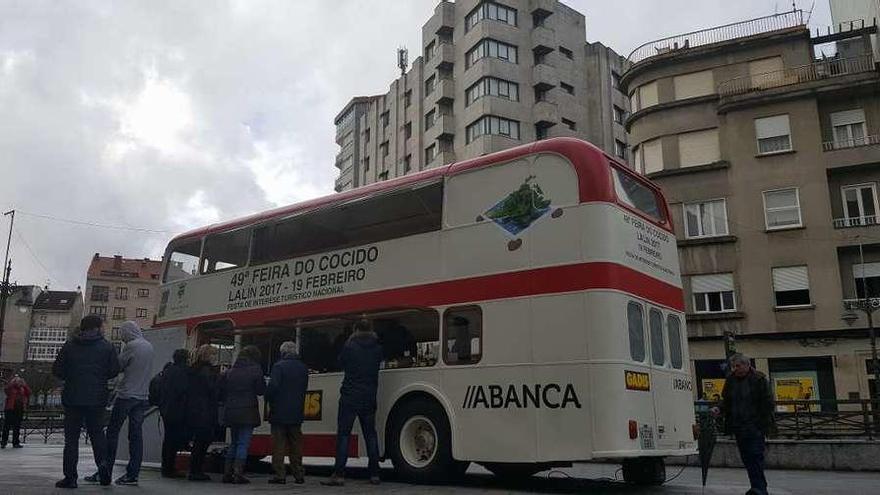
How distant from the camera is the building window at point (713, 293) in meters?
27.5

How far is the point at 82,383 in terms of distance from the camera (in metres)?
8.18

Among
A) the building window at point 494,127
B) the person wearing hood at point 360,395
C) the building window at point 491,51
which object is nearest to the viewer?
the person wearing hood at point 360,395

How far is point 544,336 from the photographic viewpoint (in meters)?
8.70

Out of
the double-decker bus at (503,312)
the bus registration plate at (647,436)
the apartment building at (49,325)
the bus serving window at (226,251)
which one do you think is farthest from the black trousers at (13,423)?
the apartment building at (49,325)

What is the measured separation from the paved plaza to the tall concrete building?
31.8m

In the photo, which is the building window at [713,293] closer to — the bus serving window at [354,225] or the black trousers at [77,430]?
A: the bus serving window at [354,225]

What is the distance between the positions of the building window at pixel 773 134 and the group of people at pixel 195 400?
2290 cm

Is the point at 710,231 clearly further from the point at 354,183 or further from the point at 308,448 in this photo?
the point at 354,183

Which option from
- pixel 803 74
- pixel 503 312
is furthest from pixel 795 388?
pixel 503 312

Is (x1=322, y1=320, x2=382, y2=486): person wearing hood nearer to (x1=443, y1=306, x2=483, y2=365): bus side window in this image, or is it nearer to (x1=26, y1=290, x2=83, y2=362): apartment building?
(x1=443, y1=306, x2=483, y2=365): bus side window

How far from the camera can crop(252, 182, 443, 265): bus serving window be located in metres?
10.5

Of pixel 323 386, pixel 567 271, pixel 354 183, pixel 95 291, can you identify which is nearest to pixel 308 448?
pixel 323 386

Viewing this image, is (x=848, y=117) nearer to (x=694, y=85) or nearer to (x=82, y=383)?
(x=694, y=85)

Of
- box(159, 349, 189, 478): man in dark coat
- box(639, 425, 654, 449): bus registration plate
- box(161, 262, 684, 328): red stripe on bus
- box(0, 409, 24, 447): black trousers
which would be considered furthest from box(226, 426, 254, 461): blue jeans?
box(0, 409, 24, 447): black trousers
